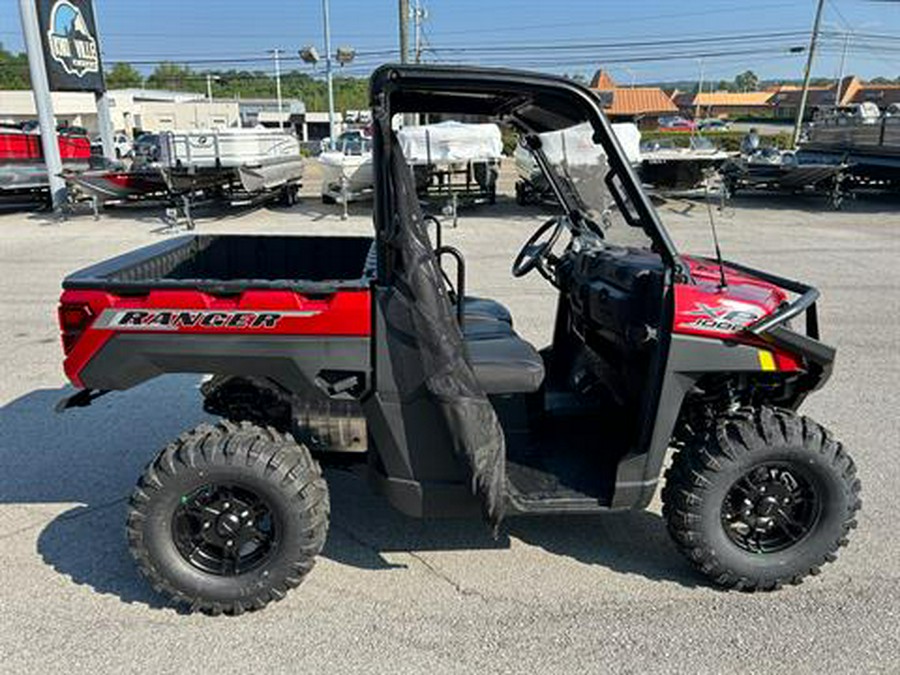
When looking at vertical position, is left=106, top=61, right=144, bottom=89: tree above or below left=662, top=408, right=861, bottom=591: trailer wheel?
above

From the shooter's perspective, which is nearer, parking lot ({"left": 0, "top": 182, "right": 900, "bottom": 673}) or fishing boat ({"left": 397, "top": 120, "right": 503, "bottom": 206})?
parking lot ({"left": 0, "top": 182, "right": 900, "bottom": 673})

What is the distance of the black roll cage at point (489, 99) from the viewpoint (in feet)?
8.09

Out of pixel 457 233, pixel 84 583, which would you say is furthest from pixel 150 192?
pixel 84 583

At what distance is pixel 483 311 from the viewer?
3.91 meters

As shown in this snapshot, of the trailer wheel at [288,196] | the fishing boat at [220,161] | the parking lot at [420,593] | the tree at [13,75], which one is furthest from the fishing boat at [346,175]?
the tree at [13,75]

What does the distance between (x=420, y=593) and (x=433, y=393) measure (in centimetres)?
91

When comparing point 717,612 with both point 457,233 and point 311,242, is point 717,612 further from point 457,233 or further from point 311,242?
point 457,233

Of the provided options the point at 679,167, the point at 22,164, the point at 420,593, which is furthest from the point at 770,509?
the point at 22,164

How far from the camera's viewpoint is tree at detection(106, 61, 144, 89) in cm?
11299

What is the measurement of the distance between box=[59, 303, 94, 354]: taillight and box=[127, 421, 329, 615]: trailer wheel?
57 centimetres

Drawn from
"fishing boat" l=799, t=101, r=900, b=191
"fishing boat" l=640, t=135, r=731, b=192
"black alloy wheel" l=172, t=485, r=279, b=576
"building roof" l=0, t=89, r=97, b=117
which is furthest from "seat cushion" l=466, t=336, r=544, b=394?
"building roof" l=0, t=89, r=97, b=117

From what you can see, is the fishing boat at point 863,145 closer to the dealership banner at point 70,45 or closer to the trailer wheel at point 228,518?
the dealership banner at point 70,45

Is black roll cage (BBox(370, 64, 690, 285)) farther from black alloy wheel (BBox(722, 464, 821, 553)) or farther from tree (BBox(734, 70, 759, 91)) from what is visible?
tree (BBox(734, 70, 759, 91))

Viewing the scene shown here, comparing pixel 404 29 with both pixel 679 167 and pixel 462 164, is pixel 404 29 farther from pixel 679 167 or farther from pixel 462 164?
pixel 679 167
